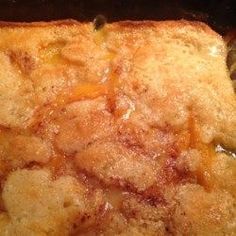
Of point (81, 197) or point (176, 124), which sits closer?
point (81, 197)

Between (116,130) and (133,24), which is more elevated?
(133,24)

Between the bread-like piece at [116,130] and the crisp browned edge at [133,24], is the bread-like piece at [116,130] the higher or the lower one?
the lower one

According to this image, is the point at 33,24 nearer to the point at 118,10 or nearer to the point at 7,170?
the point at 118,10

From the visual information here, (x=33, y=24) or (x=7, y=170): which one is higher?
(x=33, y=24)

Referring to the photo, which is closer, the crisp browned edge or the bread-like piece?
the bread-like piece

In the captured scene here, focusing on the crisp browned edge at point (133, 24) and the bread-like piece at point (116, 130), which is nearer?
the bread-like piece at point (116, 130)

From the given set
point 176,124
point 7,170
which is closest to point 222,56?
point 176,124

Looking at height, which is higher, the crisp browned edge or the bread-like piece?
the crisp browned edge

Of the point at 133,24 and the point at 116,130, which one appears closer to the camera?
the point at 116,130
